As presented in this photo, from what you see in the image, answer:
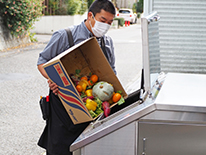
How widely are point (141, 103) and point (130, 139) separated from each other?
0.23 metres

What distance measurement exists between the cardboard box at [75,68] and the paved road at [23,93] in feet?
6.08

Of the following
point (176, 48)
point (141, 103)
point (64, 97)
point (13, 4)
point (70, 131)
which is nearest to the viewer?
point (141, 103)

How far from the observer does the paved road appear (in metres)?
4.36

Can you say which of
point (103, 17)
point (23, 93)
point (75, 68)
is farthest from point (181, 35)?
point (23, 93)

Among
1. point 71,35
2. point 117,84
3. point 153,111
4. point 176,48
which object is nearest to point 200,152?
point 153,111

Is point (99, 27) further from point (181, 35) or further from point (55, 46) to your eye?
point (181, 35)

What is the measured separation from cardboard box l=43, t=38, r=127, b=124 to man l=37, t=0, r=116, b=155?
Answer: 138 millimetres

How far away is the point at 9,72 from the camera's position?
8648 mm

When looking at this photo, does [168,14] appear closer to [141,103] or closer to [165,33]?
[165,33]

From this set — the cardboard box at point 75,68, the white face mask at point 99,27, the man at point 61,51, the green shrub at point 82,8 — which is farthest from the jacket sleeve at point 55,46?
the green shrub at point 82,8

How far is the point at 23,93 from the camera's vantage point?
6.75 meters

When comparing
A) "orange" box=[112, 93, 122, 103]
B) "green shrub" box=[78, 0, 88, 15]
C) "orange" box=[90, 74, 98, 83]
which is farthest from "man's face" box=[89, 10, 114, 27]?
"green shrub" box=[78, 0, 88, 15]

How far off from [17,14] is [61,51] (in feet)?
34.8

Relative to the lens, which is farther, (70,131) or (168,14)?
(168,14)
